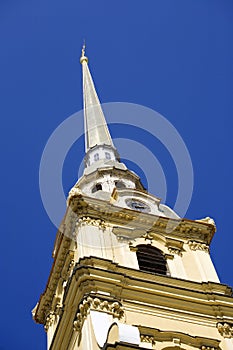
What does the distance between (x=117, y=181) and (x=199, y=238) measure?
8181 mm

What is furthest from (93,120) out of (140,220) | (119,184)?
(140,220)

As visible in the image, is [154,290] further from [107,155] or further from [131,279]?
[107,155]

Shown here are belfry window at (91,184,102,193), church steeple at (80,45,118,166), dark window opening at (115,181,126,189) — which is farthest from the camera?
church steeple at (80,45,118,166)

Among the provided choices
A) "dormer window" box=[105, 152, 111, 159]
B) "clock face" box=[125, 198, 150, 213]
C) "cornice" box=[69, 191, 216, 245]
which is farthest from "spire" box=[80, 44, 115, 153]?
"cornice" box=[69, 191, 216, 245]

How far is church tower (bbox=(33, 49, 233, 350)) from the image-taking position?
29547 millimetres

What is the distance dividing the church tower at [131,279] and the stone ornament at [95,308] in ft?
0.13

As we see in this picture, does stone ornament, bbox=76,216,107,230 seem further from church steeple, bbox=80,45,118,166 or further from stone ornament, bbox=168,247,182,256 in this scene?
church steeple, bbox=80,45,118,166

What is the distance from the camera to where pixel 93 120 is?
55.2 meters

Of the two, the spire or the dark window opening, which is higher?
the spire

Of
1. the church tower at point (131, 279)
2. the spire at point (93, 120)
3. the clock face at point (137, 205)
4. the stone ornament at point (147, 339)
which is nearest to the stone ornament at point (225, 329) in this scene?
the church tower at point (131, 279)

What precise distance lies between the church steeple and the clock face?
26.7ft

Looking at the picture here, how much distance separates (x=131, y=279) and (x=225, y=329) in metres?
4.48

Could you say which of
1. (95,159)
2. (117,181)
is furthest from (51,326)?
(95,159)

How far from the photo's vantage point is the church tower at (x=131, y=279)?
29.5 m
